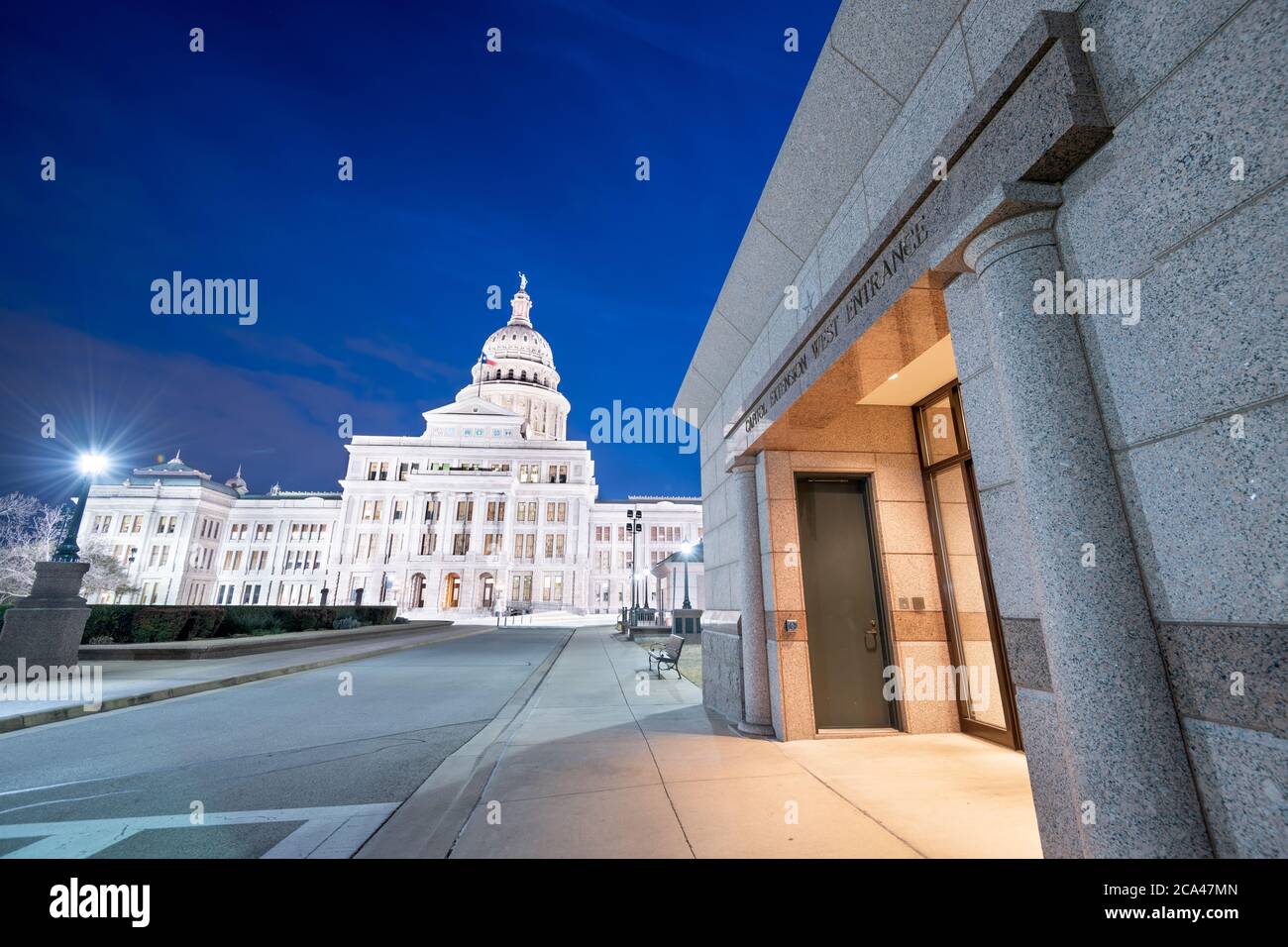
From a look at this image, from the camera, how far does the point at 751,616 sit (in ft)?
22.1

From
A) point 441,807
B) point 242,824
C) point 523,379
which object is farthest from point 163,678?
point 523,379

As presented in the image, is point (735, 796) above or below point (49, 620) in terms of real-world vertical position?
below

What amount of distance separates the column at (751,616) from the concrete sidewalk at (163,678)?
9957mm

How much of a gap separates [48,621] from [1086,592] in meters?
16.4

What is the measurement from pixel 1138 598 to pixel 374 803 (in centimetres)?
558

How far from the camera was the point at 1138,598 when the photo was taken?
215cm

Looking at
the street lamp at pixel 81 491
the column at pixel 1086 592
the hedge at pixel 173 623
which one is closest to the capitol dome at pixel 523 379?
the hedge at pixel 173 623

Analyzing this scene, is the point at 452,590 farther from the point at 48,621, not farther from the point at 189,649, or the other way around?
the point at 48,621

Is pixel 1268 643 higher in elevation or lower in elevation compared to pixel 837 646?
higher

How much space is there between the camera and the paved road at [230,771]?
148 inches

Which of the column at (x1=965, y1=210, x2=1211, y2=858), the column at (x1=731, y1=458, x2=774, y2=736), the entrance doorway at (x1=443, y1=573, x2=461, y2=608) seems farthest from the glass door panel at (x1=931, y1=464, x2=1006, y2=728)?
the entrance doorway at (x1=443, y1=573, x2=461, y2=608)

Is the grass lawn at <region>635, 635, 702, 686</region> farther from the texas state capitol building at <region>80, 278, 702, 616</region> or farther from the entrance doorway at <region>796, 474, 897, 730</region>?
the texas state capitol building at <region>80, 278, 702, 616</region>
